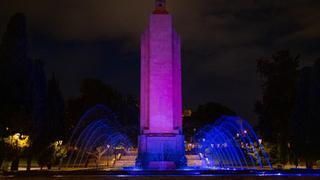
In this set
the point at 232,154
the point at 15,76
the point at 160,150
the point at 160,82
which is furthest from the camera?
the point at 232,154

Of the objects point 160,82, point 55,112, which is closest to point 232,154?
point 55,112

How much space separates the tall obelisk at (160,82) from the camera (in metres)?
33.4

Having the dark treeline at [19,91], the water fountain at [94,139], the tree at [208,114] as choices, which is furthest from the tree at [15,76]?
the tree at [208,114]

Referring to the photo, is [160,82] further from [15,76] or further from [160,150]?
[15,76]

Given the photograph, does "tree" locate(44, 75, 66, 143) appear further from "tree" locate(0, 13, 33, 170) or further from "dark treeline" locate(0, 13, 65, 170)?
"tree" locate(0, 13, 33, 170)

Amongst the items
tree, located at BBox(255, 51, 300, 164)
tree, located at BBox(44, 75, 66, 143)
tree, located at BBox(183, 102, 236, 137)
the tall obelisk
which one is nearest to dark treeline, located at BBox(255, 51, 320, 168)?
tree, located at BBox(255, 51, 300, 164)

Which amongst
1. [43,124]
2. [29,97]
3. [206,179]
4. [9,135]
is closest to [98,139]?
[43,124]

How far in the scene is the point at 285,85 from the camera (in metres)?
52.3

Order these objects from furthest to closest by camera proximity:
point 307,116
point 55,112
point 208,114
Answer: point 208,114
point 55,112
point 307,116

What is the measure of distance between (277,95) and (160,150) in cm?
2459

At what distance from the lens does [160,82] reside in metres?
33.7

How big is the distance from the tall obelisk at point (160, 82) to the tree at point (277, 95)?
20.4 metres

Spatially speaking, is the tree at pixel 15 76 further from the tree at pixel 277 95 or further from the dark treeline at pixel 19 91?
the tree at pixel 277 95

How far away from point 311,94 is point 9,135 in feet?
98.4
